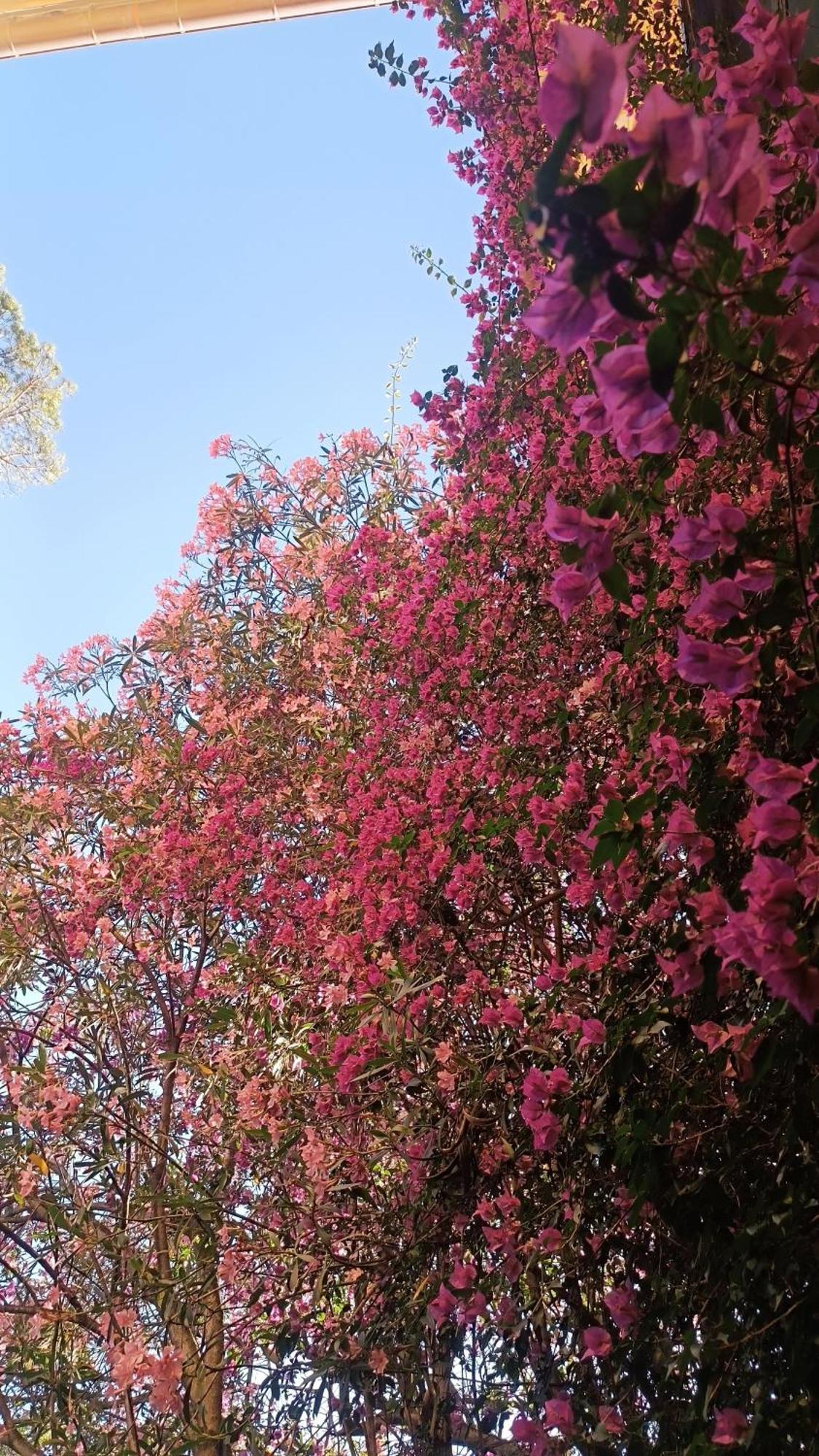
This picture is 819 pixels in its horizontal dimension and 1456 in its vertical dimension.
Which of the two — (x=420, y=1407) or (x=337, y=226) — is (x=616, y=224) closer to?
(x=420, y=1407)

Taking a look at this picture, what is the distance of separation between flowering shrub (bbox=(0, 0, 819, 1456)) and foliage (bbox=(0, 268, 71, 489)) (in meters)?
3.22

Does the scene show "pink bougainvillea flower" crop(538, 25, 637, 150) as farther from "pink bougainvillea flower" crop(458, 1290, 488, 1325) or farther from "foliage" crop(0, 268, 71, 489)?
"foliage" crop(0, 268, 71, 489)

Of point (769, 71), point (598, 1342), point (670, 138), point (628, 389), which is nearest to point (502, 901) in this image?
point (598, 1342)

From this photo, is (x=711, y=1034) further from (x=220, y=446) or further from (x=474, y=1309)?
(x=220, y=446)


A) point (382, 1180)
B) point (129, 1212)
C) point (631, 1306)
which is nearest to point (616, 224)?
point (631, 1306)

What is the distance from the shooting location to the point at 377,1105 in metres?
2.30

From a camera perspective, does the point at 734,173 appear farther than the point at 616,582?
No

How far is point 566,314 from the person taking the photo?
698 mm

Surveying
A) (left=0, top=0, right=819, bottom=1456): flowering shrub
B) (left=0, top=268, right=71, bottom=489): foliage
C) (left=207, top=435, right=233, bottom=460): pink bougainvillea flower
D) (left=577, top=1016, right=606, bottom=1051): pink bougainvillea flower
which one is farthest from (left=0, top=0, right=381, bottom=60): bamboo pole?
(left=577, top=1016, right=606, bottom=1051): pink bougainvillea flower

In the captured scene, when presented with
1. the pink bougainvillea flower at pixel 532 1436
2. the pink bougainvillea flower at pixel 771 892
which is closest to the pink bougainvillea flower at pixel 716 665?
the pink bougainvillea flower at pixel 771 892

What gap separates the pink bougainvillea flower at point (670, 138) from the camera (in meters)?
0.64

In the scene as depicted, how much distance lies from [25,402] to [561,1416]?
21.8 feet

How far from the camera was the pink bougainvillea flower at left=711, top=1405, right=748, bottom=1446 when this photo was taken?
1.25 metres

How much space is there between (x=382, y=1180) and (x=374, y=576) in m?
1.64
